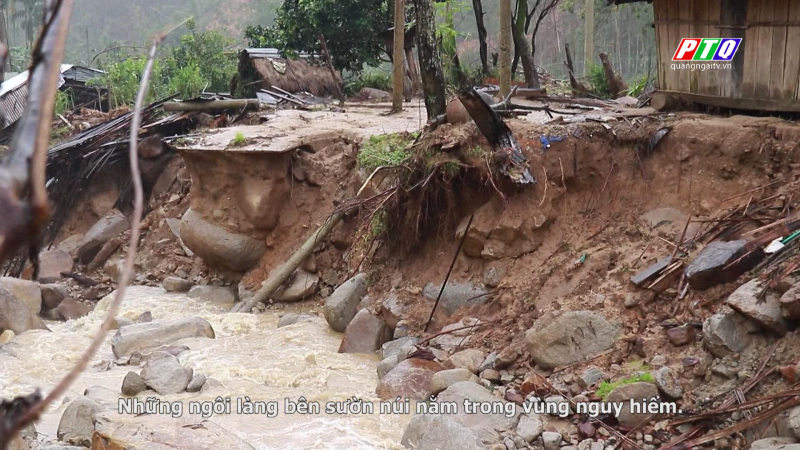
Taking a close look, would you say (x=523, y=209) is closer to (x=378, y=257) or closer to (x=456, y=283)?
(x=456, y=283)

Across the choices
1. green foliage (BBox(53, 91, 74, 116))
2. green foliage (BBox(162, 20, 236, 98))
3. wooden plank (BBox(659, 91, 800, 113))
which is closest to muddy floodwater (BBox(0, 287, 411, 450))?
wooden plank (BBox(659, 91, 800, 113))

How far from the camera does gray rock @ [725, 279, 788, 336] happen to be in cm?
504

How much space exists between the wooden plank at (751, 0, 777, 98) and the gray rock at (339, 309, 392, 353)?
4.14m

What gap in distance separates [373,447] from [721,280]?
109 inches

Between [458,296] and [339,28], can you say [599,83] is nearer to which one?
[458,296]

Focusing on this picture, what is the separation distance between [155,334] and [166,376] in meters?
1.62

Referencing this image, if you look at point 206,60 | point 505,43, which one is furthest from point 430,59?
point 206,60

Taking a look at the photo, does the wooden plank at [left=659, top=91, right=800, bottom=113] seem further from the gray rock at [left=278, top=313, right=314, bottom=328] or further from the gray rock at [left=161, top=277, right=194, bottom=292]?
the gray rock at [left=161, top=277, right=194, bottom=292]

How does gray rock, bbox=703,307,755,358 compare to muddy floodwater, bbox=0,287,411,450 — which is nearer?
gray rock, bbox=703,307,755,358

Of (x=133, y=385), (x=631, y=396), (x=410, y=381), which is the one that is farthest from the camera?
(x=133, y=385)

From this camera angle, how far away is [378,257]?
353 inches

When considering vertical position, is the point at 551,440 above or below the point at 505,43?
below

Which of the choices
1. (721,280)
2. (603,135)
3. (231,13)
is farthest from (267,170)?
(231,13)

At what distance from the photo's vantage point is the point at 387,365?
7.09m
